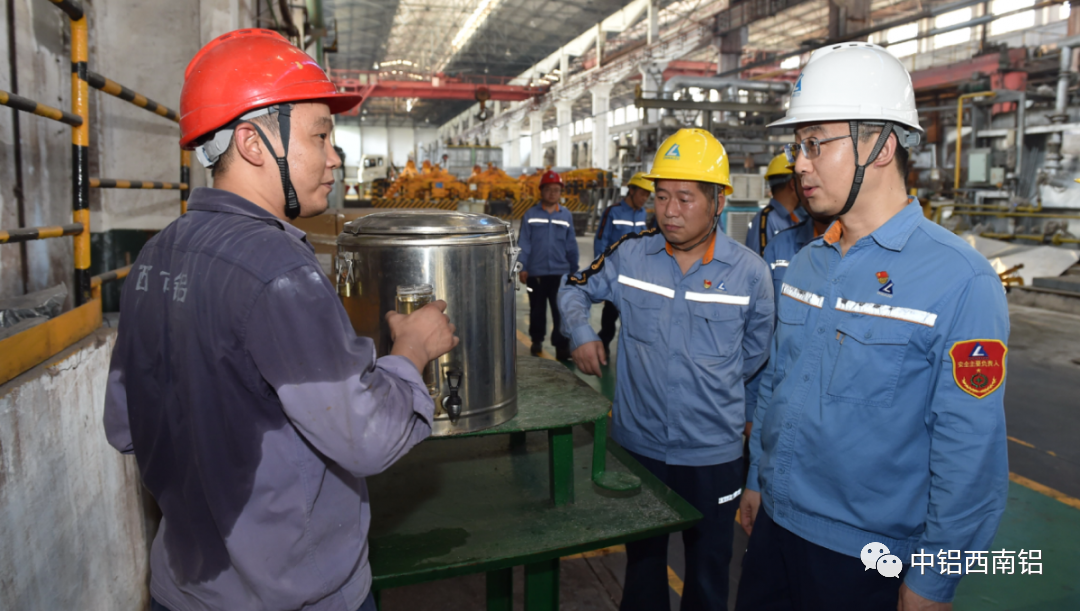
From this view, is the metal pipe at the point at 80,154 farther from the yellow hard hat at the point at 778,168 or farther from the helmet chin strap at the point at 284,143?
the yellow hard hat at the point at 778,168

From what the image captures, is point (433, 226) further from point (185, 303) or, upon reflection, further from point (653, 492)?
point (653, 492)

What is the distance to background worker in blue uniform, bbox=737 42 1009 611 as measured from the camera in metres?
1.37

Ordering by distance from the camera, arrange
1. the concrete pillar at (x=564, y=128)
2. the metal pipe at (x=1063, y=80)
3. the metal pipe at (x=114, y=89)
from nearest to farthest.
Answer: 1. the metal pipe at (x=114, y=89)
2. the metal pipe at (x=1063, y=80)
3. the concrete pillar at (x=564, y=128)

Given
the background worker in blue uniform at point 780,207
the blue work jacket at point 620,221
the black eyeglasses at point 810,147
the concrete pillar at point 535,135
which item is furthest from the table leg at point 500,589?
the concrete pillar at point 535,135

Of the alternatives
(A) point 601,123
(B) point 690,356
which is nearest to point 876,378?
(B) point 690,356

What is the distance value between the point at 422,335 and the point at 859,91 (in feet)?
3.98

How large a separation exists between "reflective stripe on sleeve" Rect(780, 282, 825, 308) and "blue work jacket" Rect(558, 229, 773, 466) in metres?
0.49

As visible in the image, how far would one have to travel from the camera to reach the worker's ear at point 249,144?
119 centimetres

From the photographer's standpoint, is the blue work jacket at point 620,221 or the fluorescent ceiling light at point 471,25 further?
the fluorescent ceiling light at point 471,25

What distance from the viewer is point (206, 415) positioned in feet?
3.61

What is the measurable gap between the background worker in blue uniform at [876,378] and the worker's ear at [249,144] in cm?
127

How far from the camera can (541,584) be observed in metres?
2.13

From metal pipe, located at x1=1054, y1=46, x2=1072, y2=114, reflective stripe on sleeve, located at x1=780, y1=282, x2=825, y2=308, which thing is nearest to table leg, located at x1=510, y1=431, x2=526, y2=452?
reflective stripe on sleeve, located at x1=780, y1=282, x2=825, y2=308

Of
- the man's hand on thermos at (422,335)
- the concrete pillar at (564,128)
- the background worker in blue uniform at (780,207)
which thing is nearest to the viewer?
the man's hand on thermos at (422,335)
